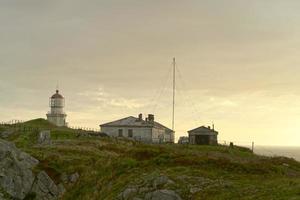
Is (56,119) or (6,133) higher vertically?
(56,119)

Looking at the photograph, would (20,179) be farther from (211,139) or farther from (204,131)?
(211,139)

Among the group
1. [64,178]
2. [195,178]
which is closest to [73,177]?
[64,178]

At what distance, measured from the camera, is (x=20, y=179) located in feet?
163

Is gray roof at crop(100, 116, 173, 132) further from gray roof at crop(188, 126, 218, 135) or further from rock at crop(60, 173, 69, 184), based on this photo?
rock at crop(60, 173, 69, 184)

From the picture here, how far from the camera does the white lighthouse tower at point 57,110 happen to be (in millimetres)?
123375

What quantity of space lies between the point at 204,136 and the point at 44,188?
41827 mm

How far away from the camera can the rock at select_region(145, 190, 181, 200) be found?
24312 mm

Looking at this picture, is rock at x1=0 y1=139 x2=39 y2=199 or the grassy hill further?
rock at x1=0 y1=139 x2=39 y2=199

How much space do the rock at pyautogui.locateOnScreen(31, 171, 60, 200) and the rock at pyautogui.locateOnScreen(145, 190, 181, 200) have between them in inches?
1026

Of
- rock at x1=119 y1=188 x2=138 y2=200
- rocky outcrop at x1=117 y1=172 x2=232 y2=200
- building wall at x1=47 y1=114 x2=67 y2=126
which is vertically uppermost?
building wall at x1=47 y1=114 x2=67 y2=126

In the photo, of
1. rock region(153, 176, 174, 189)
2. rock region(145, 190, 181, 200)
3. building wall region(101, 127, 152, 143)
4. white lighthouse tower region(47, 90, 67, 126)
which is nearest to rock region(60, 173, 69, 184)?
rock region(153, 176, 174, 189)

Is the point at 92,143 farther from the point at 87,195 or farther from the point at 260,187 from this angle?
the point at 260,187

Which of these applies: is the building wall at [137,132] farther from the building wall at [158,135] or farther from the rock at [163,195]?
the rock at [163,195]

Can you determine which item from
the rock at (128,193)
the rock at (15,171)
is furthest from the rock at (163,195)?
the rock at (15,171)
